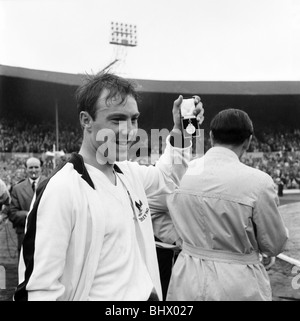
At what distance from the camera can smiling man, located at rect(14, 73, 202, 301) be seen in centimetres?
112

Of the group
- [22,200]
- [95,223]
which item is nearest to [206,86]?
[22,200]

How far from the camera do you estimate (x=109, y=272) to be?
1.21 metres

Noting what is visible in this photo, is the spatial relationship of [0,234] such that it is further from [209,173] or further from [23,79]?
[23,79]

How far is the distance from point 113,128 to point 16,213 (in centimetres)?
314

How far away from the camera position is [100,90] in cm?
130

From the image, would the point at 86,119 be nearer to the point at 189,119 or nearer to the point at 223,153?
the point at 189,119

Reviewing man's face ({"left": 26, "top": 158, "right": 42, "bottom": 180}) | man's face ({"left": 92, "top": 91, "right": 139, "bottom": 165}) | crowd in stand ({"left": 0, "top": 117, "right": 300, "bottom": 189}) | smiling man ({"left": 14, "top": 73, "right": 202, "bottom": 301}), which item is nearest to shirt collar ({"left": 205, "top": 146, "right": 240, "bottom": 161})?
→ smiling man ({"left": 14, "top": 73, "right": 202, "bottom": 301})

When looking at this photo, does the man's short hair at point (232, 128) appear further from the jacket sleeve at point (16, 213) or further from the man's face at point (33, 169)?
the man's face at point (33, 169)

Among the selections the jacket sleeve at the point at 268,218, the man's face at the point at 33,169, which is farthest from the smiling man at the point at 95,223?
the man's face at the point at 33,169

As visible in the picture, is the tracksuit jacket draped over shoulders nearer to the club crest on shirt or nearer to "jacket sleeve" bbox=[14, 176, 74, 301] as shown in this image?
"jacket sleeve" bbox=[14, 176, 74, 301]

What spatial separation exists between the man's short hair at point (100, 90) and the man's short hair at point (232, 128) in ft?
2.09

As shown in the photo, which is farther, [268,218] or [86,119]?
[268,218]

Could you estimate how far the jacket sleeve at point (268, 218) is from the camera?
1.71 metres
